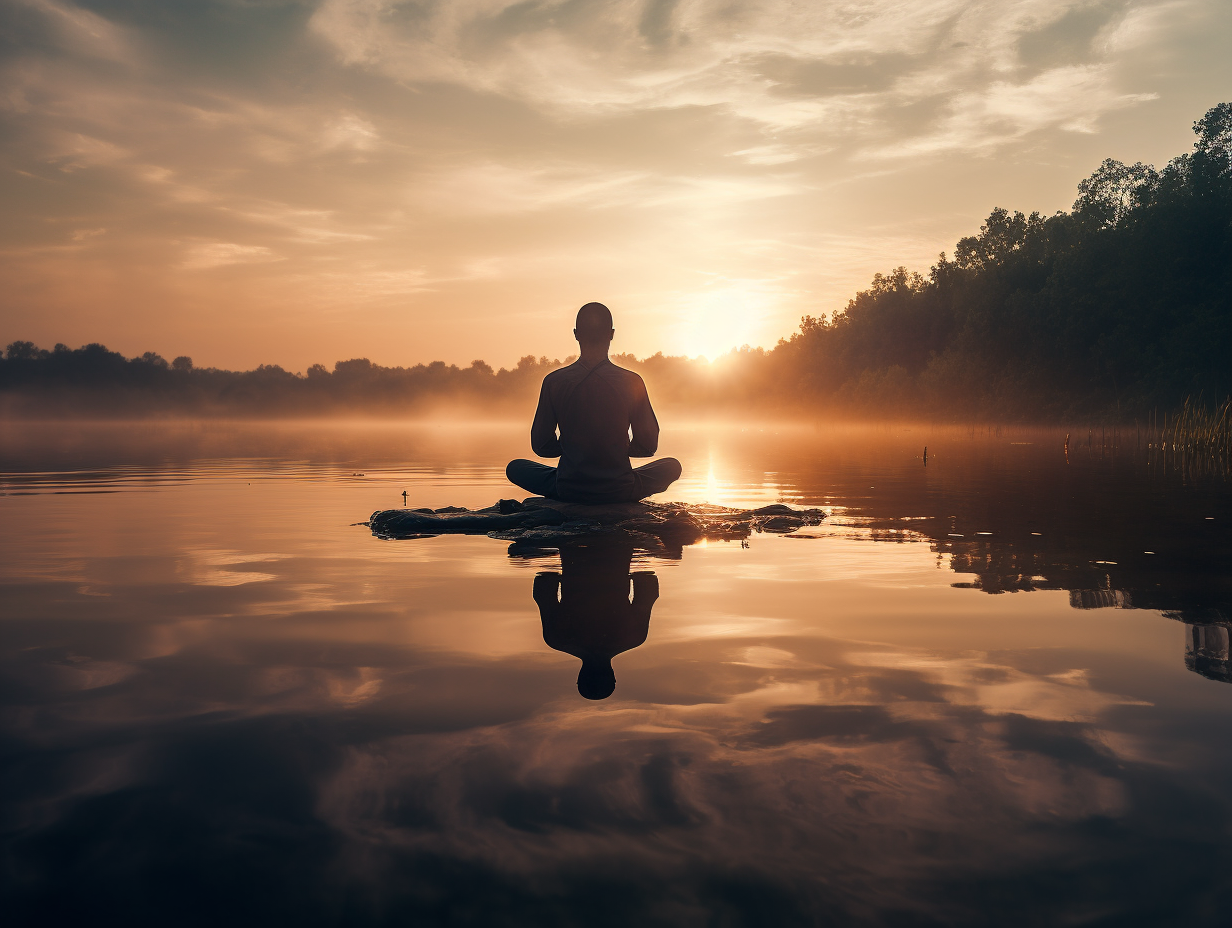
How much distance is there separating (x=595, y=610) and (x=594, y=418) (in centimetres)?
470

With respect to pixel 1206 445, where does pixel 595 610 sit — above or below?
below

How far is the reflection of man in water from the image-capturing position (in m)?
4.80

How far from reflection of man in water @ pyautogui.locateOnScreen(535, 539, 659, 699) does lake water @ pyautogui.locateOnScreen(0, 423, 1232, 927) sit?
5 centimetres

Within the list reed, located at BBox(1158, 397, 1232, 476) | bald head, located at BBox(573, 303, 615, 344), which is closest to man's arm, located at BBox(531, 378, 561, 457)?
bald head, located at BBox(573, 303, 615, 344)

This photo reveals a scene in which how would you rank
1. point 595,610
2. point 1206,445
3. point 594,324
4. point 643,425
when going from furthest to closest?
point 1206,445 → point 643,425 → point 594,324 → point 595,610

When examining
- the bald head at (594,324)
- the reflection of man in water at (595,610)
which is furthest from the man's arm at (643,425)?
the reflection of man in water at (595,610)

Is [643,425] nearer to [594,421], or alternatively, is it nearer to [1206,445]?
[594,421]

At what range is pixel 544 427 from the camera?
10.6 meters

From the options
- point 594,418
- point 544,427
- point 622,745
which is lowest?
point 622,745

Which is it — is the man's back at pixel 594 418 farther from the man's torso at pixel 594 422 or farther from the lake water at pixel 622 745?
the lake water at pixel 622 745

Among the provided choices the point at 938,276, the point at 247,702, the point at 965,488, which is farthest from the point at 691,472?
the point at 938,276

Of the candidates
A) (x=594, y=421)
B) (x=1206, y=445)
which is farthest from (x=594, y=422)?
(x=1206, y=445)

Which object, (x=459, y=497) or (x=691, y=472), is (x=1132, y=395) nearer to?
(x=691, y=472)

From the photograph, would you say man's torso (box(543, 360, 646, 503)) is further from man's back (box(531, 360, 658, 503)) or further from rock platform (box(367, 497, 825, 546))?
rock platform (box(367, 497, 825, 546))
